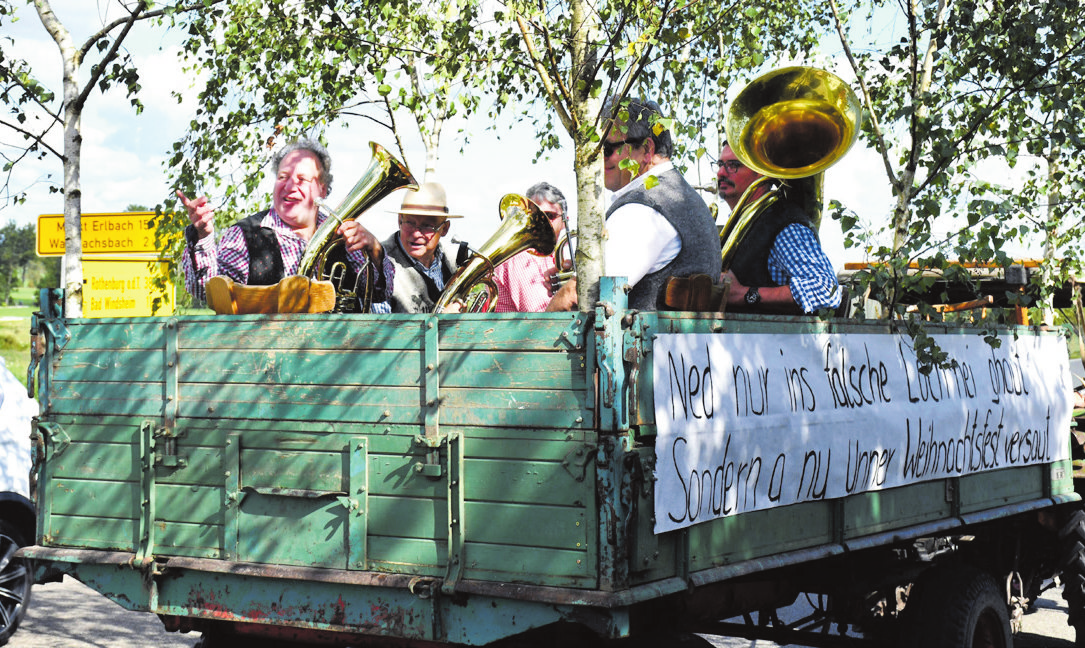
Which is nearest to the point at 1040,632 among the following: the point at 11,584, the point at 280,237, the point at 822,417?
the point at 822,417

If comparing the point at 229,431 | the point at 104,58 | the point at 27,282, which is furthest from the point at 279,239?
the point at 27,282

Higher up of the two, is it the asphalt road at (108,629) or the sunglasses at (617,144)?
the sunglasses at (617,144)

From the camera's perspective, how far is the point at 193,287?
558 cm

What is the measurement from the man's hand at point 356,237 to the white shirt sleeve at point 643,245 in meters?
1.14

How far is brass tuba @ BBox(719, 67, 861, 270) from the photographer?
5.87 meters

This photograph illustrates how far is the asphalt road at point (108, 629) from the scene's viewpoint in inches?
300

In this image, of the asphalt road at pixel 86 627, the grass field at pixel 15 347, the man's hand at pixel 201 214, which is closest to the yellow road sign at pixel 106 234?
the asphalt road at pixel 86 627

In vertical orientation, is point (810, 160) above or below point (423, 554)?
above

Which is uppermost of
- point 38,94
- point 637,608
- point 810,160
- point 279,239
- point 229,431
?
point 38,94

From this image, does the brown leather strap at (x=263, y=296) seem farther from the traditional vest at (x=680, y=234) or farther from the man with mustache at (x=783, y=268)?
the man with mustache at (x=783, y=268)

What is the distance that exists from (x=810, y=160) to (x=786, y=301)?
807 mm

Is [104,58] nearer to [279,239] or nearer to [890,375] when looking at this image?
[279,239]

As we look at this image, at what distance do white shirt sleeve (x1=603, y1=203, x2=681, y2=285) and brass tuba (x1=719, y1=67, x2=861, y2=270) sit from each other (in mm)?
998

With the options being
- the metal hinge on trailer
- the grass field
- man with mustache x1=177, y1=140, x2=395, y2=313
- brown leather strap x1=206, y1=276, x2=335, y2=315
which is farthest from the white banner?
the grass field
